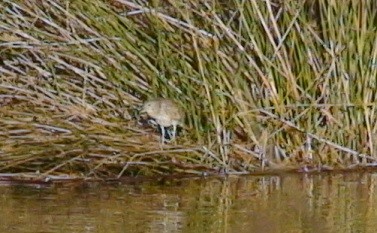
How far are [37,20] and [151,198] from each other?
0.98 metres

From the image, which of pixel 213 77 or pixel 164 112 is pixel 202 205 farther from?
pixel 213 77

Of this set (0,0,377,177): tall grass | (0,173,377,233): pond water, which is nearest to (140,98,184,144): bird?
(0,0,377,177): tall grass

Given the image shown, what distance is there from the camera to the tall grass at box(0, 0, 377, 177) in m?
4.05

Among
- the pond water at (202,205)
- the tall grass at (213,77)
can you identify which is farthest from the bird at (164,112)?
the pond water at (202,205)

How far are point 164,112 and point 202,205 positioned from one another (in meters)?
0.49

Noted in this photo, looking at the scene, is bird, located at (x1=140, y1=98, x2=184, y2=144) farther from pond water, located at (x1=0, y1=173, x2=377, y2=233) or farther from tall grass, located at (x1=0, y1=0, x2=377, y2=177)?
pond water, located at (x1=0, y1=173, x2=377, y2=233)

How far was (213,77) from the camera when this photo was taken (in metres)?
4.08

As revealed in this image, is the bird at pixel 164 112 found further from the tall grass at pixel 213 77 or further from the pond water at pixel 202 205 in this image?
the pond water at pixel 202 205

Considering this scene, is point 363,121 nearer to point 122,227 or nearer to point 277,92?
point 277,92

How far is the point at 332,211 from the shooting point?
3555 mm

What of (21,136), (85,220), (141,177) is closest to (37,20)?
(21,136)

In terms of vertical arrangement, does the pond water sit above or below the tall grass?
below

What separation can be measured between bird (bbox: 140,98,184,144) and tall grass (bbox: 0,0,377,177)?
0.24ft

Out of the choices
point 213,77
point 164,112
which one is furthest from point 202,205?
point 213,77
